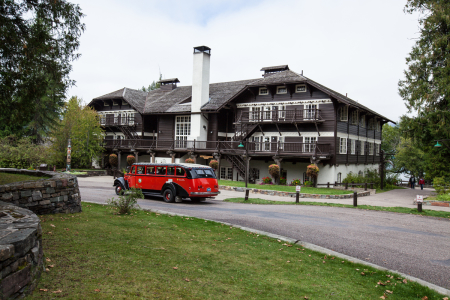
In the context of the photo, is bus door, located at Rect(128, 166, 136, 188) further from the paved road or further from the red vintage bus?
the paved road

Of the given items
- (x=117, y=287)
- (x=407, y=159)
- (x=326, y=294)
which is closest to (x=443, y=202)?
(x=326, y=294)

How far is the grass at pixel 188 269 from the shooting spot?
5316 mm

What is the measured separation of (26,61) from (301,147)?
24722 mm

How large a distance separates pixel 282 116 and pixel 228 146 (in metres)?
6.11

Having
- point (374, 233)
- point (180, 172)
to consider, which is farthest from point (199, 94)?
point (374, 233)

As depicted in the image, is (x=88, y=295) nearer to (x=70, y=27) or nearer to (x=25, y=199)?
(x=25, y=199)

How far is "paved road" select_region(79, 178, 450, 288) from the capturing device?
840cm

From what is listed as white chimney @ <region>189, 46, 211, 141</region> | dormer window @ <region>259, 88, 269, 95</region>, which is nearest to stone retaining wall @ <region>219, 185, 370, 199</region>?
white chimney @ <region>189, 46, 211, 141</region>

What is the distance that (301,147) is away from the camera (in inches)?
1275

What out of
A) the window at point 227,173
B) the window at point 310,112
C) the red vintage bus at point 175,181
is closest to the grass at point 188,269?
the red vintage bus at point 175,181

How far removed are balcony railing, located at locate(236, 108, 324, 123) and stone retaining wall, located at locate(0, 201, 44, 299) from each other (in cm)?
2925

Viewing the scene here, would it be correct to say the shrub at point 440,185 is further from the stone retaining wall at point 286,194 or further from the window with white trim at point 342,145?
the window with white trim at point 342,145

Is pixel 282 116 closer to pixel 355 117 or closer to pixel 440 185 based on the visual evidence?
pixel 355 117

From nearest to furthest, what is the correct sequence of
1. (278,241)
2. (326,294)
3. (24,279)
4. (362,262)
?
(24,279)
(326,294)
(362,262)
(278,241)
